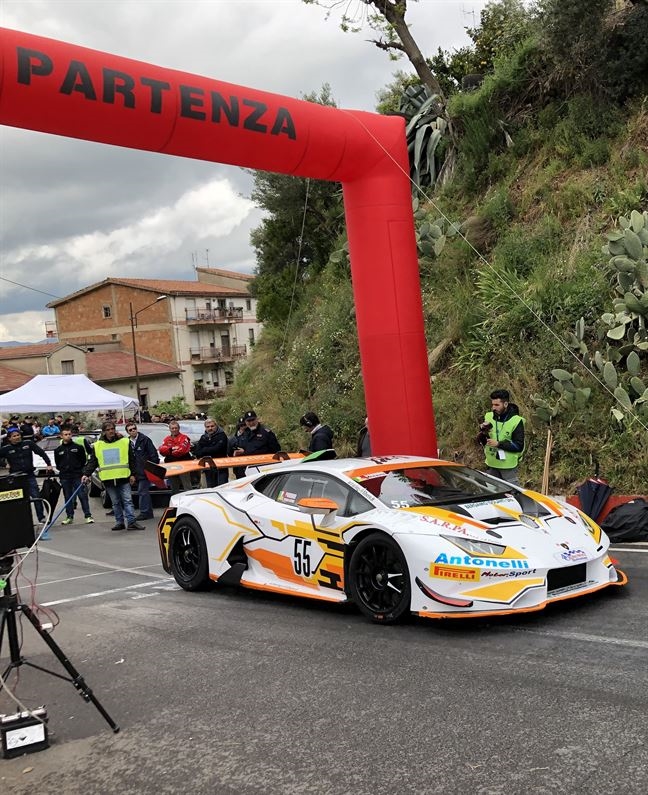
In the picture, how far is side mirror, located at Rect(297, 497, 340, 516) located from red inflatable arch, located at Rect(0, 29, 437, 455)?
150 inches

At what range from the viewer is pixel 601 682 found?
15.6 ft

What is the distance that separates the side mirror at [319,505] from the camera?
6.84m

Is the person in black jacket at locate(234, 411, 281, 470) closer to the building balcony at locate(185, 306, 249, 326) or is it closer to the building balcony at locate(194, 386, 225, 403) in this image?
the building balcony at locate(194, 386, 225, 403)

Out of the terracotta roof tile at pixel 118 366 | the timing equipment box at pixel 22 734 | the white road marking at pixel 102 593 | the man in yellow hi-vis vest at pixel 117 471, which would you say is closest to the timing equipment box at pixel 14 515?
the timing equipment box at pixel 22 734

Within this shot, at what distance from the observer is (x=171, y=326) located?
6769 centimetres

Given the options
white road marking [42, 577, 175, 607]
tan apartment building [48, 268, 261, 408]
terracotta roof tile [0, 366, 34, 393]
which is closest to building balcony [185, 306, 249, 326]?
tan apartment building [48, 268, 261, 408]

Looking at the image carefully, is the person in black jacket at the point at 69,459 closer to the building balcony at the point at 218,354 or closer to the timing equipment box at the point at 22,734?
the timing equipment box at the point at 22,734

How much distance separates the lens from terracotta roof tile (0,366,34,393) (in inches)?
2276

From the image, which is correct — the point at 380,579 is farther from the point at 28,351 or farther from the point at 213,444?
the point at 28,351

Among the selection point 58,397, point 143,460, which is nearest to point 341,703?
point 143,460

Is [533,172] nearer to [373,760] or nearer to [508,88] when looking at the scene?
[508,88]

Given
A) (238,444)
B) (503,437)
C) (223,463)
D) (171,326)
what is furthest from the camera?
(171,326)

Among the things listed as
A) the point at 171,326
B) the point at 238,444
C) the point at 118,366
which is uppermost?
the point at 171,326

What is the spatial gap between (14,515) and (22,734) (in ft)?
3.79
